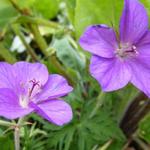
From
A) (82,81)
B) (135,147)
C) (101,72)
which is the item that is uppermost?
(101,72)

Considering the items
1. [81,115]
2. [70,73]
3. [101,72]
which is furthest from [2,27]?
[101,72]

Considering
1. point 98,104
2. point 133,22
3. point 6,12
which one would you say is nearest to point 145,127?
point 98,104

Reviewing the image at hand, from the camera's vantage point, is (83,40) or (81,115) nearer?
(83,40)

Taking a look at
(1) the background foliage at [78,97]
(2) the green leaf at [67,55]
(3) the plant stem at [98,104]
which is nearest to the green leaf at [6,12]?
(1) the background foliage at [78,97]

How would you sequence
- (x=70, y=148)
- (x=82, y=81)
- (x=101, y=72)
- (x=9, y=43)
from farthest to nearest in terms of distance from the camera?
(x=9, y=43) < (x=82, y=81) < (x=70, y=148) < (x=101, y=72)

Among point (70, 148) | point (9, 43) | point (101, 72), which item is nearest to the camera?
point (101, 72)

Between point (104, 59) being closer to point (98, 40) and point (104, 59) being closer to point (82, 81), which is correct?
point (98, 40)

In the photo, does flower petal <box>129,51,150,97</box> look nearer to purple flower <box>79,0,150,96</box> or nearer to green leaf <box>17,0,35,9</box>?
purple flower <box>79,0,150,96</box>
